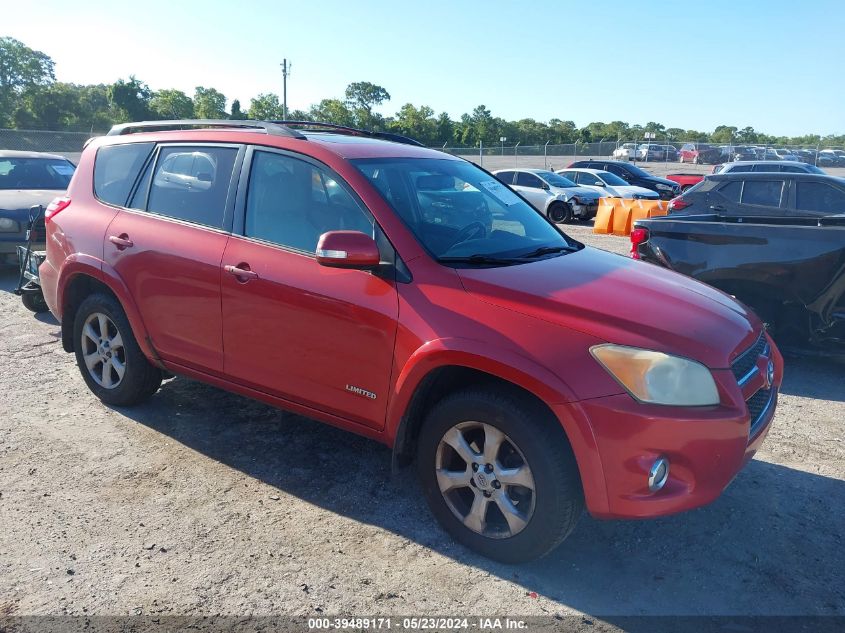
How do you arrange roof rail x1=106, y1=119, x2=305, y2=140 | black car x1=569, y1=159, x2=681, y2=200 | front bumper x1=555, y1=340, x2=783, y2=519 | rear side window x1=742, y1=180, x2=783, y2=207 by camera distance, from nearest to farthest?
front bumper x1=555, y1=340, x2=783, y2=519 < roof rail x1=106, y1=119, x2=305, y2=140 < rear side window x1=742, y1=180, x2=783, y2=207 < black car x1=569, y1=159, x2=681, y2=200

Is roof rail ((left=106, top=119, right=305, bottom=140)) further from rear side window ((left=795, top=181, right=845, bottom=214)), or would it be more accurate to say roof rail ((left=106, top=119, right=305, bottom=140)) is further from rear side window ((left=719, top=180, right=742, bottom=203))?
rear side window ((left=795, top=181, right=845, bottom=214))

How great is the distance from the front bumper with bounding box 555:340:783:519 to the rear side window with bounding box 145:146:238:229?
2400 millimetres

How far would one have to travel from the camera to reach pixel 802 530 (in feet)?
11.2

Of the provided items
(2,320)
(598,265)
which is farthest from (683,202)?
(2,320)

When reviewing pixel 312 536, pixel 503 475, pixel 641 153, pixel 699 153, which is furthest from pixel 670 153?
pixel 312 536

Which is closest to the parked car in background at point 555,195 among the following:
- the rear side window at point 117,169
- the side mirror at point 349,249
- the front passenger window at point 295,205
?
the rear side window at point 117,169

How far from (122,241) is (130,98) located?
63.6 metres

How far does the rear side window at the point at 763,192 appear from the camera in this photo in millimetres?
9859

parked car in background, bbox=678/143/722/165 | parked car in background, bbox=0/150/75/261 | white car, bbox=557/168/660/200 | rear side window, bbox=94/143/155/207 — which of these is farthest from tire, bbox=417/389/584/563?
parked car in background, bbox=678/143/722/165

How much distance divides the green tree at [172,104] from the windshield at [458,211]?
2478 inches

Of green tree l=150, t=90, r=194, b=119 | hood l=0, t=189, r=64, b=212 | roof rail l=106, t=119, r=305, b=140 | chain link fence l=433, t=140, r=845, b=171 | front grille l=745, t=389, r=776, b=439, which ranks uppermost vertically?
green tree l=150, t=90, r=194, b=119

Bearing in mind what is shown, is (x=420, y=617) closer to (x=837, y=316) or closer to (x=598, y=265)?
(x=598, y=265)

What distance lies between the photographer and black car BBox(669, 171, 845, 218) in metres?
9.54

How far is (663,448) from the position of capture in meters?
2.69
